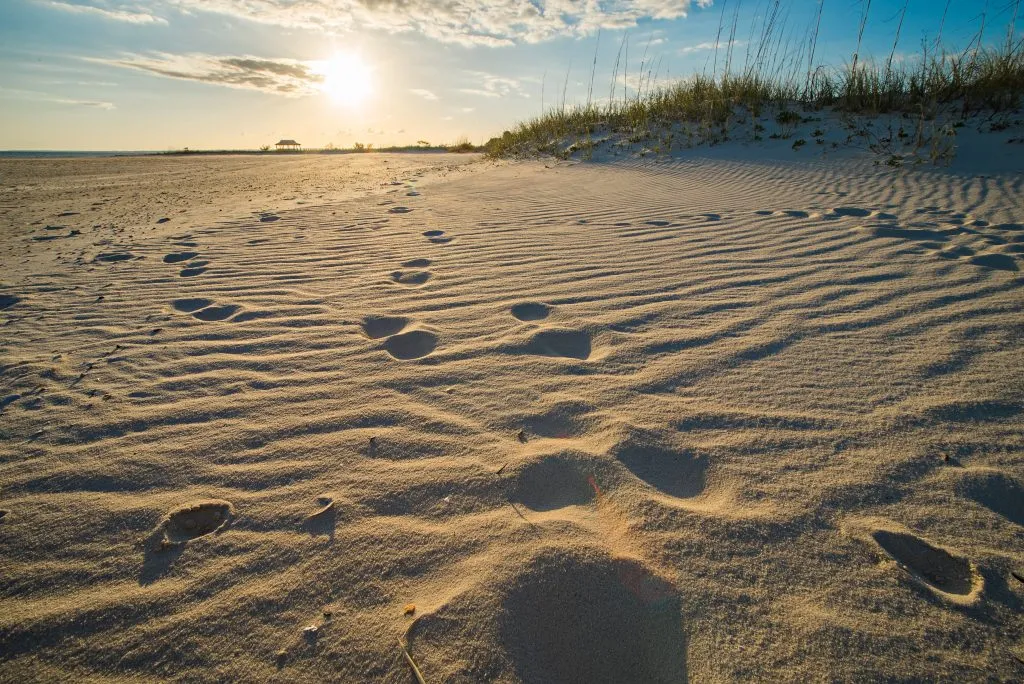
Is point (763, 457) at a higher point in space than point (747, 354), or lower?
lower

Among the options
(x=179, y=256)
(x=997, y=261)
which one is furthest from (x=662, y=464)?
(x=179, y=256)

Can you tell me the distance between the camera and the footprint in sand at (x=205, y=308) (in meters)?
2.40

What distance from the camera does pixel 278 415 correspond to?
5.20ft

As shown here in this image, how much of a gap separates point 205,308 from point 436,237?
1732mm

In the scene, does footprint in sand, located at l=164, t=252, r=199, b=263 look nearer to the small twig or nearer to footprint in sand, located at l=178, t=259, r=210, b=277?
footprint in sand, located at l=178, t=259, r=210, b=277

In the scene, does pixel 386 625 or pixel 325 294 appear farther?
pixel 325 294

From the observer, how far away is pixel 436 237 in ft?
12.3

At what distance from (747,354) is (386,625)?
1.60 metres

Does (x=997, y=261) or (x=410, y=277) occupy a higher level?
(x=997, y=261)

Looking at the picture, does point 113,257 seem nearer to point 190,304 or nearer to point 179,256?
point 179,256

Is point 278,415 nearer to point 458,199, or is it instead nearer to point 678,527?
point 678,527

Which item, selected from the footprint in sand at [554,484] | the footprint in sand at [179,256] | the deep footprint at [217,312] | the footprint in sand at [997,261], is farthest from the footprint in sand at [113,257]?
the footprint in sand at [997,261]

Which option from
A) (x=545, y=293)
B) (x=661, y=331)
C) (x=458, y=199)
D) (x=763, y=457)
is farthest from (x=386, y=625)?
(x=458, y=199)

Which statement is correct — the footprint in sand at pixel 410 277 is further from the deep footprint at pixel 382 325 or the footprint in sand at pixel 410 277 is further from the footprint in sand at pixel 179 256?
the footprint in sand at pixel 179 256
